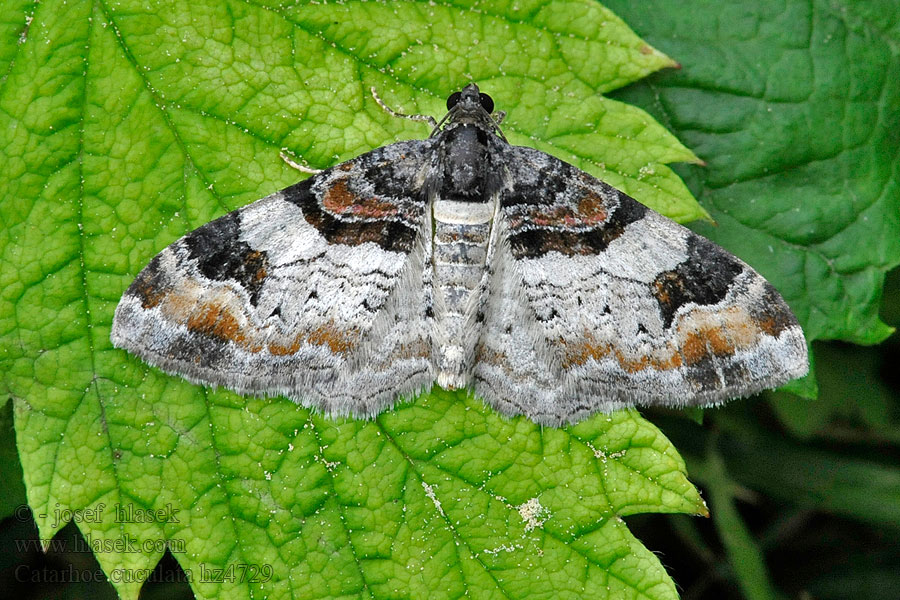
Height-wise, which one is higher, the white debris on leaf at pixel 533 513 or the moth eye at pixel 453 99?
the moth eye at pixel 453 99

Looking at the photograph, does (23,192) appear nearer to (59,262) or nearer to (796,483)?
(59,262)

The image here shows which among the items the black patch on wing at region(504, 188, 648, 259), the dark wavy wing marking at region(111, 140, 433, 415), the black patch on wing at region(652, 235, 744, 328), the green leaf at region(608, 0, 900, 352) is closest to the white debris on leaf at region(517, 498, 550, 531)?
the dark wavy wing marking at region(111, 140, 433, 415)

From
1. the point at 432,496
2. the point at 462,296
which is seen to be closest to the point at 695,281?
the point at 462,296

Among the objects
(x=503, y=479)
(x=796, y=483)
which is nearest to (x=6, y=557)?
(x=503, y=479)

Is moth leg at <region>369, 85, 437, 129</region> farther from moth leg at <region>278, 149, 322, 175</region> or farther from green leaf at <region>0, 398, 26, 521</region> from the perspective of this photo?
green leaf at <region>0, 398, 26, 521</region>

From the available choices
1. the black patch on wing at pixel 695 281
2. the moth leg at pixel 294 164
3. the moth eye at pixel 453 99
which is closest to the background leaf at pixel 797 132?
the black patch on wing at pixel 695 281

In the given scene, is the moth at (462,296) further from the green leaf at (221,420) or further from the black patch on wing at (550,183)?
the green leaf at (221,420)
